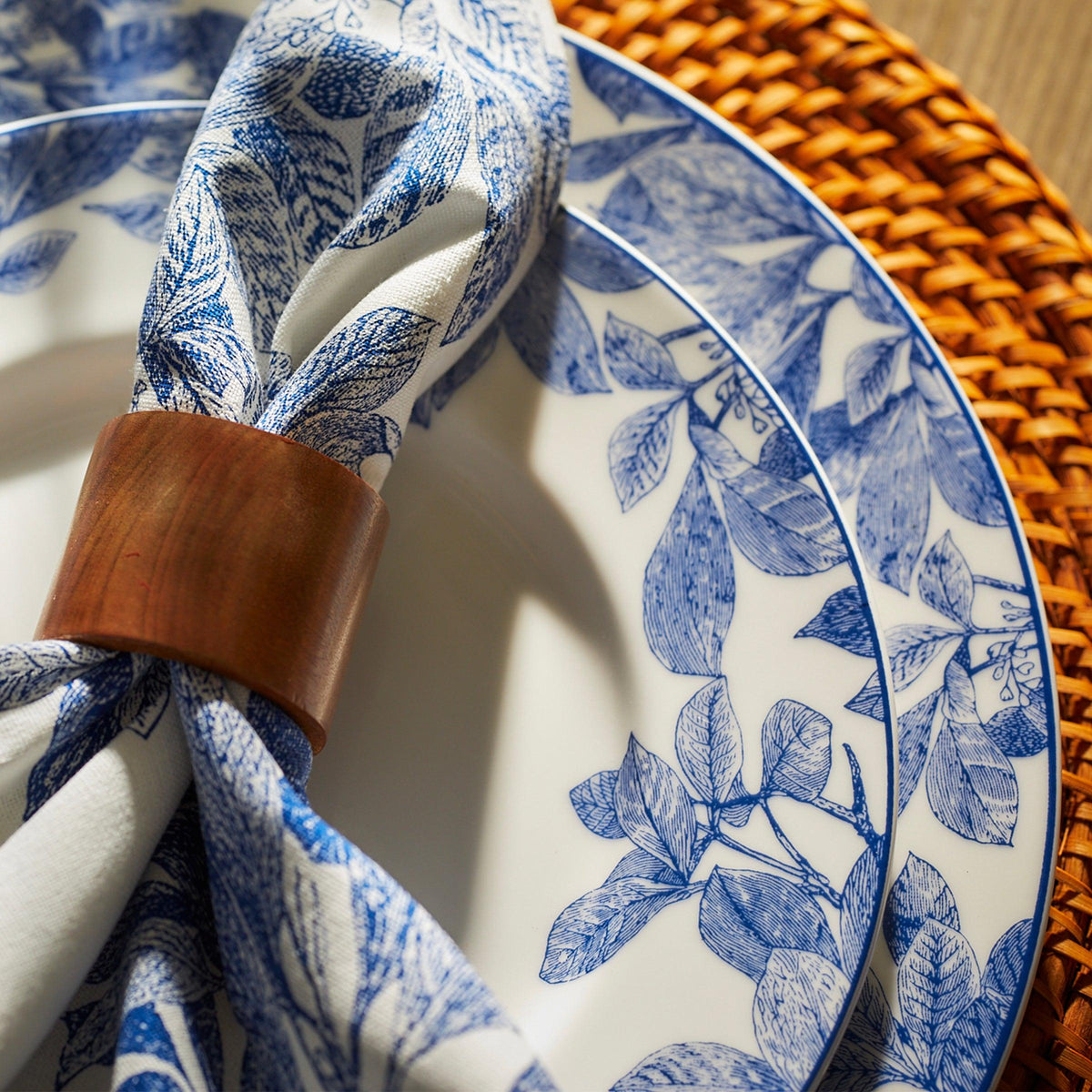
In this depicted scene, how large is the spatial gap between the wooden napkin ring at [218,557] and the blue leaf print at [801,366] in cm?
19

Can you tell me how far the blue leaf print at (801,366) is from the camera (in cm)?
40

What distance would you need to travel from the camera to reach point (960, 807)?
34 centimetres

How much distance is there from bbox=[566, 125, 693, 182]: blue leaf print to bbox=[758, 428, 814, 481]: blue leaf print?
0.49 feet

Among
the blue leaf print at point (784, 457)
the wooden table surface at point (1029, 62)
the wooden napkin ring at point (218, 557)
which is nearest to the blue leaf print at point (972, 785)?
the blue leaf print at point (784, 457)

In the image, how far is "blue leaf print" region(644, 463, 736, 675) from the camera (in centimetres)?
34

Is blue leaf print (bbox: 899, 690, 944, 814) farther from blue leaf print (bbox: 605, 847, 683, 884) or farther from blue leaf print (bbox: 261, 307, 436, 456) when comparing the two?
blue leaf print (bbox: 261, 307, 436, 456)

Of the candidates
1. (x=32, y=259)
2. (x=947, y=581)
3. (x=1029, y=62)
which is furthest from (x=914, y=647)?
(x=1029, y=62)

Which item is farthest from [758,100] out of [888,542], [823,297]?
[888,542]

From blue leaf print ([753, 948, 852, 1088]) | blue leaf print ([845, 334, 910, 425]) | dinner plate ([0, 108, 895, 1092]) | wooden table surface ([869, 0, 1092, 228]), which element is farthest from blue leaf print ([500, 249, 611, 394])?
wooden table surface ([869, 0, 1092, 228])

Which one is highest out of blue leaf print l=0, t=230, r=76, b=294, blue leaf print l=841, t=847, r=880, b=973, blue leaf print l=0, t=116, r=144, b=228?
blue leaf print l=0, t=116, r=144, b=228

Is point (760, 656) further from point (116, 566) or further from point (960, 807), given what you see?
point (116, 566)

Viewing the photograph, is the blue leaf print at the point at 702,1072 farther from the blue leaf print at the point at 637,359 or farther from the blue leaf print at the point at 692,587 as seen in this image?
the blue leaf print at the point at 637,359

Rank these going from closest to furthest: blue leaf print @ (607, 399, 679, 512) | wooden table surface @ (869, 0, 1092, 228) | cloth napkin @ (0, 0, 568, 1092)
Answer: cloth napkin @ (0, 0, 568, 1092), blue leaf print @ (607, 399, 679, 512), wooden table surface @ (869, 0, 1092, 228)

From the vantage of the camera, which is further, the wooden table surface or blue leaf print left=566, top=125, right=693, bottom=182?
the wooden table surface
